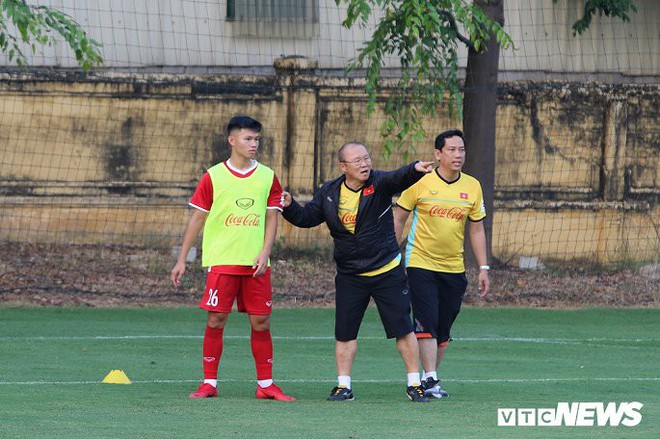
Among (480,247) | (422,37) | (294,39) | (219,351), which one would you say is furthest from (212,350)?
(294,39)

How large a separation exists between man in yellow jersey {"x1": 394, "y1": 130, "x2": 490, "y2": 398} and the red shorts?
3.52ft

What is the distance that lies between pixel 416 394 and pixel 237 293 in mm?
1419

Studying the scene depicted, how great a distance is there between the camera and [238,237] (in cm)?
902

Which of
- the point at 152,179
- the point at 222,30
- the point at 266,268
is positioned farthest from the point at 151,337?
the point at 222,30

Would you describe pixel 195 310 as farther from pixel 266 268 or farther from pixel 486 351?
pixel 266 268

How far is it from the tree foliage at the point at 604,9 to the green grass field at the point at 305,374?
494cm

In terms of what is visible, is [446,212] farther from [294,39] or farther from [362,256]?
[294,39]

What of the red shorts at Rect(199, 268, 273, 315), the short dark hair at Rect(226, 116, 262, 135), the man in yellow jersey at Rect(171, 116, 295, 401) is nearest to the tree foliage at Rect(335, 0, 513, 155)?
the short dark hair at Rect(226, 116, 262, 135)

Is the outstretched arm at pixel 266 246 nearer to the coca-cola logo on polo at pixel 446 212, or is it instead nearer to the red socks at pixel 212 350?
the red socks at pixel 212 350

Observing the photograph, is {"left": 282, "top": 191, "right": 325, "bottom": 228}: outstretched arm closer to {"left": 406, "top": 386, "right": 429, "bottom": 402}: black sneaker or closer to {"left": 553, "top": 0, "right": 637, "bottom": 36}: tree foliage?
{"left": 406, "top": 386, "right": 429, "bottom": 402}: black sneaker

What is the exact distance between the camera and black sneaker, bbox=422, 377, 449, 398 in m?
9.21

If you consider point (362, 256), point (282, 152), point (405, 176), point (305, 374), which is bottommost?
point (305, 374)

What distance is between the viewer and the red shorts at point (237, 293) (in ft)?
29.6

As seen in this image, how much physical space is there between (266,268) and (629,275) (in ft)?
36.1
